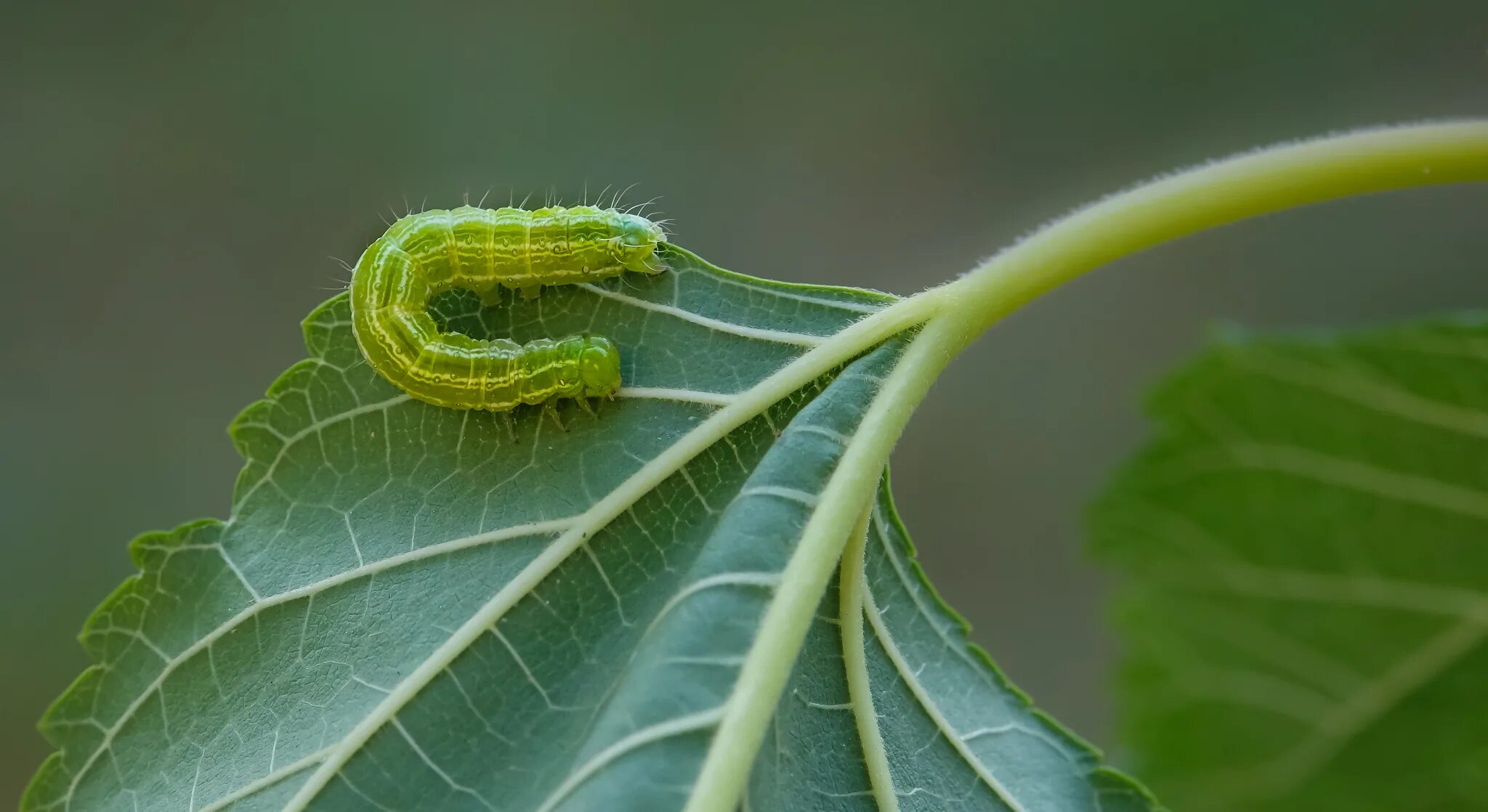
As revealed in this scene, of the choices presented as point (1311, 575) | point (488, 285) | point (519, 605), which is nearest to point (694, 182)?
point (488, 285)

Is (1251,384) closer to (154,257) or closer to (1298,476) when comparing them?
(1298,476)

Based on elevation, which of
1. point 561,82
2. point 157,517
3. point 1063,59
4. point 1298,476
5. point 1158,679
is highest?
point 1063,59

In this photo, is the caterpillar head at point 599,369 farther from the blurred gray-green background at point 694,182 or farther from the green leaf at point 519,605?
the blurred gray-green background at point 694,182

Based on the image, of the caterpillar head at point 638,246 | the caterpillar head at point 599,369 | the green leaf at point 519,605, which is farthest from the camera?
the caterpillar head at point 638,246

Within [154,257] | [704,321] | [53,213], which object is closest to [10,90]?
[53,213]

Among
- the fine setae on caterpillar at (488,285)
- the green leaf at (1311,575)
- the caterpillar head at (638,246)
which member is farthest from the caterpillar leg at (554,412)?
the green leaf at (1311,575)

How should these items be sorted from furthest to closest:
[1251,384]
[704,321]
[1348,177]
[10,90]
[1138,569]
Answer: [10,90], [1138,569], [1251,384], [704,321], [1348,177]
